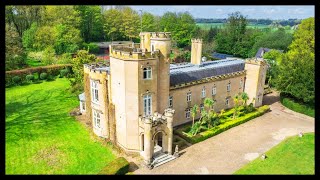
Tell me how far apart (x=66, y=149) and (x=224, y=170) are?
15246mm

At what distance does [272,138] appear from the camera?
1104 inches

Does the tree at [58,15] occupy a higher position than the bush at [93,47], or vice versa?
the tree at [58,15]

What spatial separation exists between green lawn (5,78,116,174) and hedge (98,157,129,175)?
1.35m

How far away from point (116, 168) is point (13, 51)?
33.0 m

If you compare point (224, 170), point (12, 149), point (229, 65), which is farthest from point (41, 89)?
point (224, 170)

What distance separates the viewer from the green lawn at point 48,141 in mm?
22266

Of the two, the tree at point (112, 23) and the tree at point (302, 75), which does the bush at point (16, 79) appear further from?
the tree at point (302, 75)

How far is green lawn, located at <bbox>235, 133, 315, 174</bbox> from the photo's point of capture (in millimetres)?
18719

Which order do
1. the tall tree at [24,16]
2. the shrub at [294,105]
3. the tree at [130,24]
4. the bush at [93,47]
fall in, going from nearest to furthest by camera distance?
the shrub at [294,105] → the tall tree at [24,16] → the bush at [93,47] → the tree at [130,24]

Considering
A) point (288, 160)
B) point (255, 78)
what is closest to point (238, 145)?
point (288, 160)

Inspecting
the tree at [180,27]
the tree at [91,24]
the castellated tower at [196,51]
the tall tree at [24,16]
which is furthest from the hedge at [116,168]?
the tree at [180,27]

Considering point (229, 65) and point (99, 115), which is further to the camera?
point (229, 65)

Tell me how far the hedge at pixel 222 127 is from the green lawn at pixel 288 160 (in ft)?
19.8
